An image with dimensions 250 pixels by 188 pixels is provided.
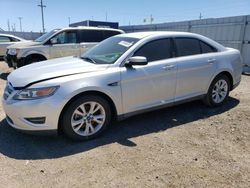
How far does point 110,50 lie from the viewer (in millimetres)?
4500

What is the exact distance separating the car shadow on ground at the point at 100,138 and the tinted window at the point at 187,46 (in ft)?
3.93

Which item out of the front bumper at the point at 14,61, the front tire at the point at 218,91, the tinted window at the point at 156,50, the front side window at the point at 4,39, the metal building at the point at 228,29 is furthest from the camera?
the front side window at the point at 4,39

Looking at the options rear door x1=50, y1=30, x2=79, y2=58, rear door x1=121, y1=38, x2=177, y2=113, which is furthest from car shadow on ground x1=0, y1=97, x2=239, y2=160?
rear door x1=50, y1=30, x2=79, y2=58

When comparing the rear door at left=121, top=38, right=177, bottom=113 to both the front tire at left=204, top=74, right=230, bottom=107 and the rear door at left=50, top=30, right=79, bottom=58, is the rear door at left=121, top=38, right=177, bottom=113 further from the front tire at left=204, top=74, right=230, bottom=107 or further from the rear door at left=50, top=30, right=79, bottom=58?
the rear door at left=50, top=30, right=79, bottom=58

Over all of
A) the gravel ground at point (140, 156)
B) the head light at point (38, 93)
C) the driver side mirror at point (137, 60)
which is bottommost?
the gravel ground at point (140, 156)

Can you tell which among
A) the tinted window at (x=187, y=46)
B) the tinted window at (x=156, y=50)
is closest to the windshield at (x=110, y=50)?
the tinted window at (x=156, y=50)

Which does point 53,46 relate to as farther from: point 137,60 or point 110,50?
point 137,60

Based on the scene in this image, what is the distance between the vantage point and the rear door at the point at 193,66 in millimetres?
4617

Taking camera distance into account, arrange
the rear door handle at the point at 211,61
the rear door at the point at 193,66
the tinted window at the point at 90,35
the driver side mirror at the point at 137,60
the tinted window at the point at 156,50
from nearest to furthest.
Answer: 1. the driver side mirror at the point at 137,60
2. the tinted window at the point at 156,50
3. the rear door at the point at 193,66
4. the rear door handle at the point at 211,61
5. the tinted window at the point at 90,35

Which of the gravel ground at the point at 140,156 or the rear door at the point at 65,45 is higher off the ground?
the rear door at the point at 65,45

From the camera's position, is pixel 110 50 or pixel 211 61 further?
pixel 211 61

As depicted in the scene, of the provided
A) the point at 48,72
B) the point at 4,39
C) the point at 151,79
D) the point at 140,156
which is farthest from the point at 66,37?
the point at 140,156

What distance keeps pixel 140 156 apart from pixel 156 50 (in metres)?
1.96

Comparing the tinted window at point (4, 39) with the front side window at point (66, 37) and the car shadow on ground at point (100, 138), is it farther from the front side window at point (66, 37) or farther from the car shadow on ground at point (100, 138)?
the car shadow on ground at point (100, 138)
